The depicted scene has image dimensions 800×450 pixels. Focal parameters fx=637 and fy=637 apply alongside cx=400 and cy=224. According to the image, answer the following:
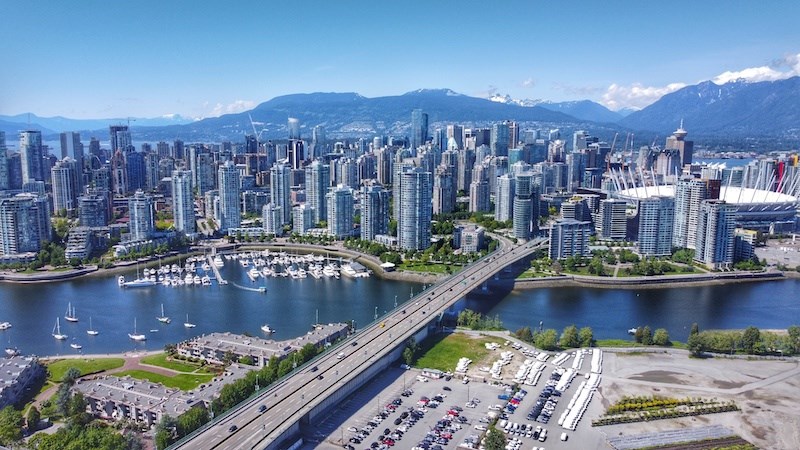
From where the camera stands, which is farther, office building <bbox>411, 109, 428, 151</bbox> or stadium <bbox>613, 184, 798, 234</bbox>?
office building <bbox>411, 109, 428, 151</bbox>

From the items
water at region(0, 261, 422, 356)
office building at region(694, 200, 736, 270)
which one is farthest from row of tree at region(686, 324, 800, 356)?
office building at region(694, 200, 736, 270)

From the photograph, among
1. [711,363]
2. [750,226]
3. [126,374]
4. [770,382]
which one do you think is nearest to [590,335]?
[711,363]

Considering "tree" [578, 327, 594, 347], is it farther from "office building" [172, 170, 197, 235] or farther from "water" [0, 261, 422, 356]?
"office building" [172, 170, 197, 235]

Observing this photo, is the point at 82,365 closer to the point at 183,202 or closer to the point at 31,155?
the point at 183,202

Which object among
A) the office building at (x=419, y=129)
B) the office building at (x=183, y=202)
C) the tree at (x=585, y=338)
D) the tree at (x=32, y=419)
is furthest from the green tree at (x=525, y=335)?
the office building at (x=419, y=129)

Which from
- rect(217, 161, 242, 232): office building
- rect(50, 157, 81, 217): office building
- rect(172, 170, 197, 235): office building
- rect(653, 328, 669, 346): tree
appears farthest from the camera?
rect(50, 157, 81, 217): office building

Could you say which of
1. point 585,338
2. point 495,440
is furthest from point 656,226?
point 495,440
